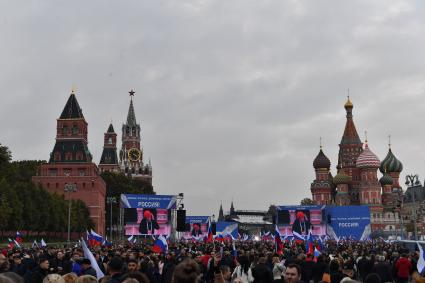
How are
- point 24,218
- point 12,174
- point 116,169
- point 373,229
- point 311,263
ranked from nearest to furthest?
point 311,263 → point 24,218 → point 12,174 → point 373,229 → point 116,169

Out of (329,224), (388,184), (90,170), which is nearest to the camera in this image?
(329,224)

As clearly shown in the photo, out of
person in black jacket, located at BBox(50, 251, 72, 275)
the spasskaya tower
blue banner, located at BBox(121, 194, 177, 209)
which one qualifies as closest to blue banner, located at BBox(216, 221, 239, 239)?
blue banner, located at BBox(121, 194, 177, 209)

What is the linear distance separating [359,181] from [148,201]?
347 feet

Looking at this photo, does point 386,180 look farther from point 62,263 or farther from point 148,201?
point 62,263

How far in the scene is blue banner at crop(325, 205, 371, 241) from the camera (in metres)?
56.4

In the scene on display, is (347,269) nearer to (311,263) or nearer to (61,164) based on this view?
(311,263)

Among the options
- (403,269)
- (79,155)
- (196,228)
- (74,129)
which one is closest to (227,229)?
(196,228)

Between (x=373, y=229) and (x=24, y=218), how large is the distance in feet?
288

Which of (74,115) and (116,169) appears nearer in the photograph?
(74,115)

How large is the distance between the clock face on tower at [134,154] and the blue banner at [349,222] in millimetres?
135772

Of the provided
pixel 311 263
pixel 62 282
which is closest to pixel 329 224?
pixel 311 263

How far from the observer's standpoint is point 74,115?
108875mm

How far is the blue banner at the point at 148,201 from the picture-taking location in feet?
158

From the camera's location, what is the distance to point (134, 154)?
7510 inches
